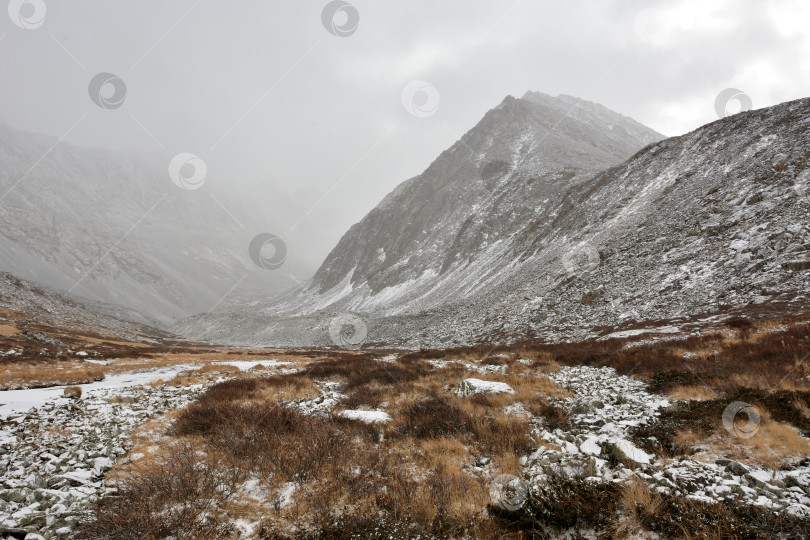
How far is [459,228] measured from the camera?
306ft

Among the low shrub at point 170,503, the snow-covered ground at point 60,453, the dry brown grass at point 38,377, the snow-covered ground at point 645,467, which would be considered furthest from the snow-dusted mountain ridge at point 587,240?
the dry brown grass at point 38,377

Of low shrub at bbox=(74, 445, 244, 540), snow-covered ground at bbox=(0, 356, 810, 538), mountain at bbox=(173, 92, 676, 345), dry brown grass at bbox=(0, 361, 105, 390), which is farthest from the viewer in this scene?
mountain at bbox=(173, 92, 676, 345)

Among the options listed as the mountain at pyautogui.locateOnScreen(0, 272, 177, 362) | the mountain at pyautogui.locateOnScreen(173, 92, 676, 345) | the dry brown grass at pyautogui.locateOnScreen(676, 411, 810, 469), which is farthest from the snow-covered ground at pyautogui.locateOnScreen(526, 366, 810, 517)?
the mountain at pyautogui.locateOnScreen(173, 92, 676, 345)

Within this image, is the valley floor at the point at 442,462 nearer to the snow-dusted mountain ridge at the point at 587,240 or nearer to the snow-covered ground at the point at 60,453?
the snow-covered ground at the point at 60,453

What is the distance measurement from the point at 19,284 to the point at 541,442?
345 ft

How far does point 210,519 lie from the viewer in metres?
5.23

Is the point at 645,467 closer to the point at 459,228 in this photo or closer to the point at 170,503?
the point at 170,503

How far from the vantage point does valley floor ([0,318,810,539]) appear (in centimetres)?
496

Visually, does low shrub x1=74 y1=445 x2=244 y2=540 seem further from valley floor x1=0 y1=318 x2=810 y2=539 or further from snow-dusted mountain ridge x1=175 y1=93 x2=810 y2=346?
snow-dusted mountain ridge x1=175 y1=93 x2=810 y2=346

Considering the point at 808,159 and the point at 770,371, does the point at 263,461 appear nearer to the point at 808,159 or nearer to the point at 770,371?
the point at 770,371

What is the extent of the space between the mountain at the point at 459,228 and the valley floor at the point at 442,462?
124 feet

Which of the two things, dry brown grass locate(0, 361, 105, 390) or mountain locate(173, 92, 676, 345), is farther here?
mountain locate(173, 92, 676, 345)

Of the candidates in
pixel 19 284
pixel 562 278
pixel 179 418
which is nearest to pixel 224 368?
pixel 179 418

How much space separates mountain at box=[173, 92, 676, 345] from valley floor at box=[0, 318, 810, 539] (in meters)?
37.7
